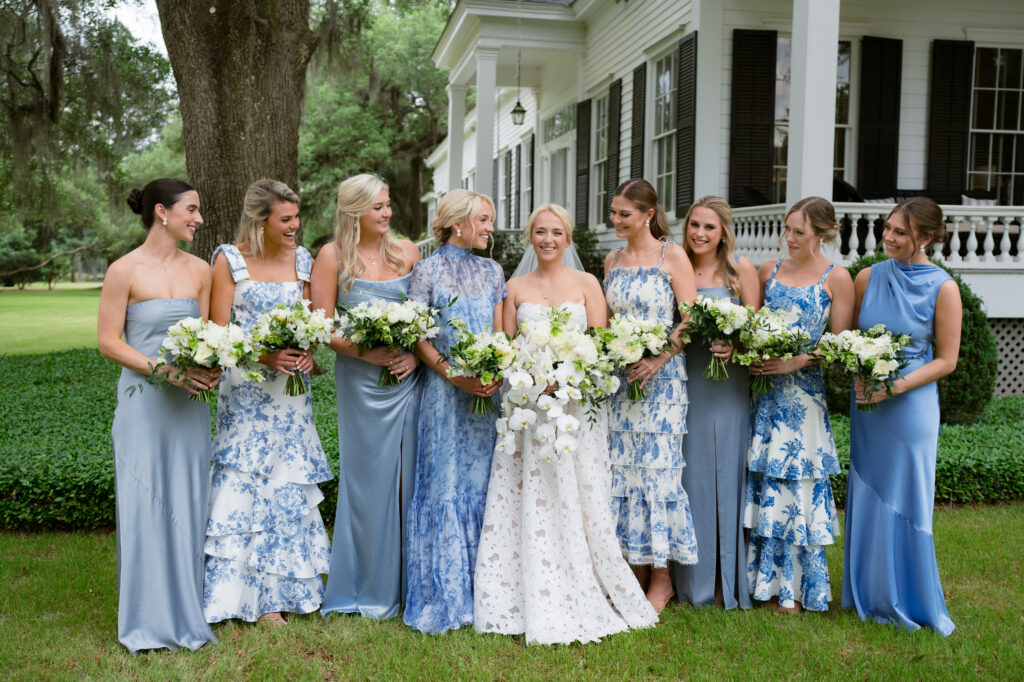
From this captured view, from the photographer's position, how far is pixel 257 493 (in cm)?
447

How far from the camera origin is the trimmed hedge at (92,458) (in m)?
6.20

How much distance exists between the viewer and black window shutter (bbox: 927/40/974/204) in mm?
11602

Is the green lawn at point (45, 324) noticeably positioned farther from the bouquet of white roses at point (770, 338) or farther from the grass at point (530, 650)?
the bouquet of white roses at point (770, 338)

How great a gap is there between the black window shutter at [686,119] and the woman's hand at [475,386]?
25.2 feet

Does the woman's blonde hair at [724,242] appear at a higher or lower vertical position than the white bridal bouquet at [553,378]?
higher

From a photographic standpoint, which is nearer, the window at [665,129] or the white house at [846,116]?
the white house at [846,116]

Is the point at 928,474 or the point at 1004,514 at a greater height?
the point at 928,474

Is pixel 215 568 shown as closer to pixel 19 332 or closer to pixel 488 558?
pixel 488 558

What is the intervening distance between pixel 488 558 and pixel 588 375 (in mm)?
1064

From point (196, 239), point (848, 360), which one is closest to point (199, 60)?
point (196, 239)

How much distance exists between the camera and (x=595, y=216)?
53.1ft

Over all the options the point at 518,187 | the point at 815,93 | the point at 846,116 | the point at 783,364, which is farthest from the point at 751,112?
the point at 518,187

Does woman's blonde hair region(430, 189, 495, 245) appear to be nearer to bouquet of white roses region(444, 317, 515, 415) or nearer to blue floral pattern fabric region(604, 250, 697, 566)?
bouquet of white roses region(444, 317, 515, 415)

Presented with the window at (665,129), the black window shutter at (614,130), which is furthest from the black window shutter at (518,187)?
the window at (665,129)
